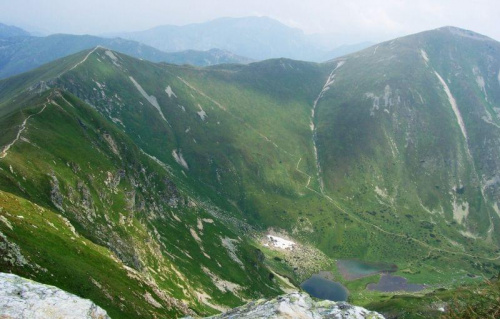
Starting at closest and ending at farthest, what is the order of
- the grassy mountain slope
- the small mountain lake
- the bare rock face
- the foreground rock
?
1. the bare rock face
2. the foreground rock
3. the grassy mountain slope
4. the small mountain lake

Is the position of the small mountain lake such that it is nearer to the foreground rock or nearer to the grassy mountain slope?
the grassy mountain slope

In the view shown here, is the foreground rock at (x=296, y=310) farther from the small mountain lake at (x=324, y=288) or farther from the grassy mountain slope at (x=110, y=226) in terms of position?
the small mountain lake at (x=324, y=288)

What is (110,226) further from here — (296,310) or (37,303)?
(296,310)

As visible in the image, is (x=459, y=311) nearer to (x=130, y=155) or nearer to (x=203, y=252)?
(x=203, y=252)

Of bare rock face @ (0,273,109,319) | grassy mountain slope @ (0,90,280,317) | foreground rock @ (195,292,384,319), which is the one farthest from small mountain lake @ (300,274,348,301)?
bare rock face @ (0,273,109,319)

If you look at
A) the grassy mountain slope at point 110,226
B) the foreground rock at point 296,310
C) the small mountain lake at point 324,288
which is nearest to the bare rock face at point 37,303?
the foreground rock at point 296,310

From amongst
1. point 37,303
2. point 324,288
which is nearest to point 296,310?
point 37,303
